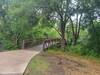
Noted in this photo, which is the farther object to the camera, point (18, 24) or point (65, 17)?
point (18, 24)

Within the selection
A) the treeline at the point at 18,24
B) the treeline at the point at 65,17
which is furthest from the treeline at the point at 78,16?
the treeline at the point at 18,24

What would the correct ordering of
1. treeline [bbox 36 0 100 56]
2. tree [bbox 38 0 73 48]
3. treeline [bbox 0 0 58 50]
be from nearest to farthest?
1. treeline [bbox 36 0 100 56]
2. tree [bbox 38 0 73 48]
3. treeline [bbox 0 0 58 50]

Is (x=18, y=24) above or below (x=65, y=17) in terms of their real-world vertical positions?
below

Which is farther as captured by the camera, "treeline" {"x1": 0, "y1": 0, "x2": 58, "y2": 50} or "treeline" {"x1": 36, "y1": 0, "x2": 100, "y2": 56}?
"treeline" {"x1": 0, "y1": 0, "x2": 58, "y2": 50}

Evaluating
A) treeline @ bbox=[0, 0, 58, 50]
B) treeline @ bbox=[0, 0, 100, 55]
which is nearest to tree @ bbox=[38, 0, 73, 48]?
treeline @ bbox=[0, 0, 100, 55]

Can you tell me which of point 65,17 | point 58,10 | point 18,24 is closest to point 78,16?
point 65,17

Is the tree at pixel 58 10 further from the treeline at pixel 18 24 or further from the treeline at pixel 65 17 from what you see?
the treeline at pixel 18 24

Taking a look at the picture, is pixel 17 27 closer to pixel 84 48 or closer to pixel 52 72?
pixel 84 48

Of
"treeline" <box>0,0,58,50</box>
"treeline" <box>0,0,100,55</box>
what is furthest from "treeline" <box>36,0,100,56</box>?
"treeline" <box>0,0,58,50</box>

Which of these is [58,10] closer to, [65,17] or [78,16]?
[65,17]

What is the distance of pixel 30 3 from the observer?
21.4 m

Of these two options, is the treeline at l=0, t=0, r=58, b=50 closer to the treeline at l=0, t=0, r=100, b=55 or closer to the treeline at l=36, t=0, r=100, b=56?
the treeline at l=0, t=0, r=100, b=55

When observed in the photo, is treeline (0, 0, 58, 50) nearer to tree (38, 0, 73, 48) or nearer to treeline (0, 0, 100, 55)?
treeline (0, 0, 100, 55)

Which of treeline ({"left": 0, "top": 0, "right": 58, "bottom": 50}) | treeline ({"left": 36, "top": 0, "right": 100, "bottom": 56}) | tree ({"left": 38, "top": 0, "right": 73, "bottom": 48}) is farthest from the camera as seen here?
treeline ({"left": 0, "top": 0, "right": 58, "bottom": 50})
